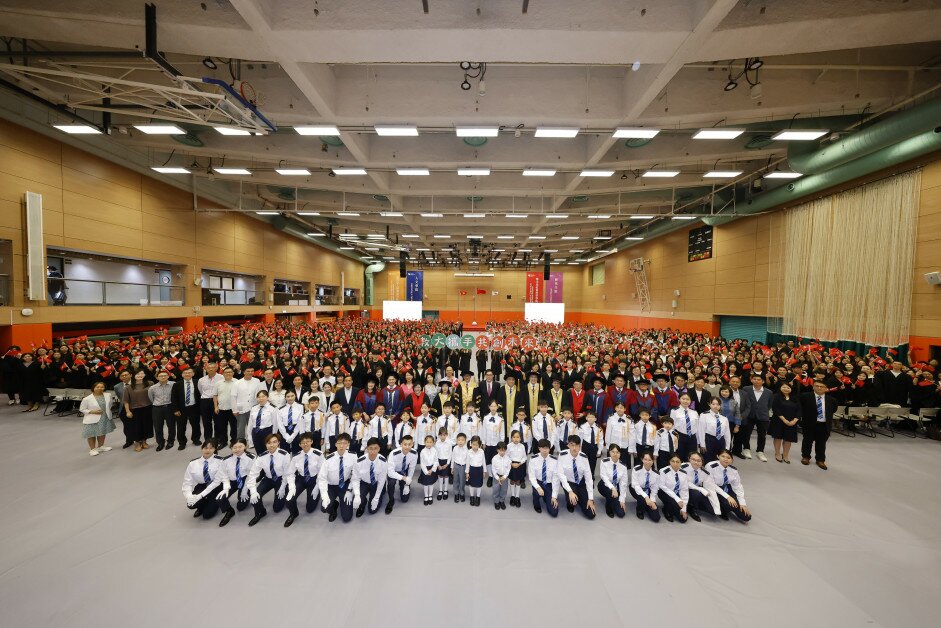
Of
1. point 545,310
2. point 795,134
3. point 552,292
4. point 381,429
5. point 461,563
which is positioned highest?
point 795,134

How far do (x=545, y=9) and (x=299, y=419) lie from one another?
8021 millimetres

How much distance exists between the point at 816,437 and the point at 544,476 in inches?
227

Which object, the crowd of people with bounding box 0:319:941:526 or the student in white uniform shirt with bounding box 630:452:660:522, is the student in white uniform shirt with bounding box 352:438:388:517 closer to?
the crowd of people with bounding box 0:319:941:526

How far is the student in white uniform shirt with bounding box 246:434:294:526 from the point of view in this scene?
515cm

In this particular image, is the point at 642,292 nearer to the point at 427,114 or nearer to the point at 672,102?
the point at 672,102

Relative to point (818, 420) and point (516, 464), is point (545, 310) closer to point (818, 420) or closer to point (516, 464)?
point (818, 420)

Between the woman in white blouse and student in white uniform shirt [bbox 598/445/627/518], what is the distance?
30.6 feet

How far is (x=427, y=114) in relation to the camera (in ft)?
26.7

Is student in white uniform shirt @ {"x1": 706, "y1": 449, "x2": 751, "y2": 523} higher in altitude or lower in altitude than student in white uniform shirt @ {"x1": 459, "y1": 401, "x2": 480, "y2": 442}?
lower

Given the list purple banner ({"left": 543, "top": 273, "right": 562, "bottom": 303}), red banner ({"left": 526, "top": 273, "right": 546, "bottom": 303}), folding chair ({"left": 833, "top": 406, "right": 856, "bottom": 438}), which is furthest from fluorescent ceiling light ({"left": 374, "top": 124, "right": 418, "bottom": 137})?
purple banner ({"left": 543, "top": 273, "right": 562, "bottom": 303})

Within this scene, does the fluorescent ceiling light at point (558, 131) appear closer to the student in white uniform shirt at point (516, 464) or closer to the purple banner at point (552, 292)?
the student in white uniform shirt at point (516, 464)

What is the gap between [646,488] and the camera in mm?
5484

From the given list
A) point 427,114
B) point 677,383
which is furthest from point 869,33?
point 427,114

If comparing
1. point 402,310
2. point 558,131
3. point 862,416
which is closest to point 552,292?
point 402,310
